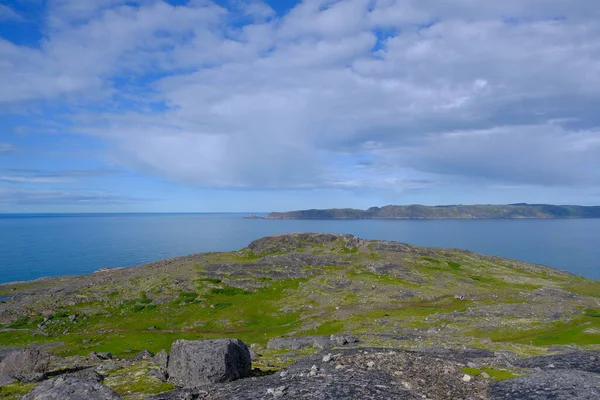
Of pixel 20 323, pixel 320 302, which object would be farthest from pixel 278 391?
pixel 20 323

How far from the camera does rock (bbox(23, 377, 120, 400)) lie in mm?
17531

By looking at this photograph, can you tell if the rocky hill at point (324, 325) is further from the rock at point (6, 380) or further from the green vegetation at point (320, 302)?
the green vegetation at point (320, 302)

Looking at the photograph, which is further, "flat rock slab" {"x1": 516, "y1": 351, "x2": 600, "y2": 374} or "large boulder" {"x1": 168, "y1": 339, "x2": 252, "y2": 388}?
"flat rock slab" {"x1": 516, "y1": 351, "x2": 600, "y2": 374}

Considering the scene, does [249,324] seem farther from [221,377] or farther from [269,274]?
[221,377]

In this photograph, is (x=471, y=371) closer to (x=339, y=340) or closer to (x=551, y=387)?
(x=551, y=387)

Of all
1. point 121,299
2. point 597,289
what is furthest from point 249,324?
point 597,289

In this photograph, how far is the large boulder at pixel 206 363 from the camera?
22.5 metres

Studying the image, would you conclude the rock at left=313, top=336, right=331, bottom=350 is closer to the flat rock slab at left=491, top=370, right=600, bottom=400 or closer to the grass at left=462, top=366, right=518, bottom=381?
the grass at left=462, top=366, right=518, bottom=381

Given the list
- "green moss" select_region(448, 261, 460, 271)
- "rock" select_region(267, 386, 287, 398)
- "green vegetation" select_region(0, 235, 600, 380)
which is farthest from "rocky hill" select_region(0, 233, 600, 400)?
"green moss" select_region(448, 261, 460, 271)

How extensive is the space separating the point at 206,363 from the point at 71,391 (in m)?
6.97

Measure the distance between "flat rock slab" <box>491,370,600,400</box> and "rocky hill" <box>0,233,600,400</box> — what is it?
12cm

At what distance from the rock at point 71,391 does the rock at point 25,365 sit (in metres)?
11.8

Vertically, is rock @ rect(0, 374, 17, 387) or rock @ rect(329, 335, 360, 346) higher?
rock @ rect(0, 374, 17, 387)

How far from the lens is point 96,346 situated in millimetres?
71125
